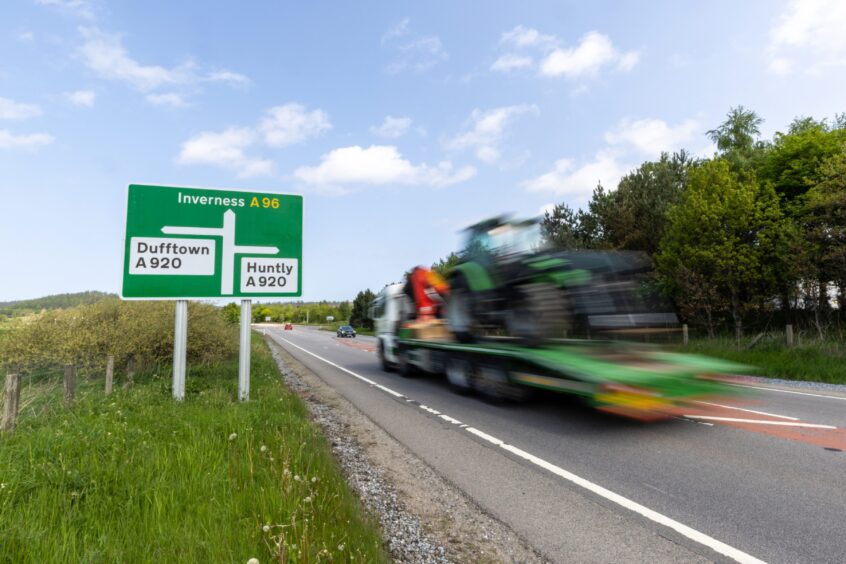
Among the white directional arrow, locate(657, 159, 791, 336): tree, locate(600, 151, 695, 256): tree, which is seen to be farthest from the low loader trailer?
locate(600, 151, 695, 256): tree

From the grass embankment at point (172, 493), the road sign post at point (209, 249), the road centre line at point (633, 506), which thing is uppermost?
the road sign post at point (209, 249)

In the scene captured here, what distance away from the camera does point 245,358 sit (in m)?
7.57

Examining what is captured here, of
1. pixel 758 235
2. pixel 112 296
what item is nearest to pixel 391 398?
pixel 112 296

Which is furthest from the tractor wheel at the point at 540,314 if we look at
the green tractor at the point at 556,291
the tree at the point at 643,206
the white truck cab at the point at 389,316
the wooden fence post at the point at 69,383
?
the tree at the point at 643,206

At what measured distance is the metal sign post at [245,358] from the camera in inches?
291

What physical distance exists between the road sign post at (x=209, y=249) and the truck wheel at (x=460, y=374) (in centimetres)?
345

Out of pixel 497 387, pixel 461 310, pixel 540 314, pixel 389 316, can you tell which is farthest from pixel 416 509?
pixel 389 316

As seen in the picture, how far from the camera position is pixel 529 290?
7023 millimetres

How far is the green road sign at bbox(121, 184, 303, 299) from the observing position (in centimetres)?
719

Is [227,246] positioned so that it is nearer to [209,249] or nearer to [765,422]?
[209,249]

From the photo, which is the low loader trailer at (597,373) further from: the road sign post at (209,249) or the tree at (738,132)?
the tree at (738,132)

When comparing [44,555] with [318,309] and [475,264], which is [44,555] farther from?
[318,309]

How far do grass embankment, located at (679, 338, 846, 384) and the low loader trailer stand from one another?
5.04m

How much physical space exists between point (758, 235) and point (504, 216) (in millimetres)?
16931
